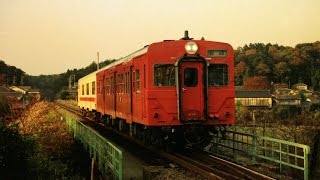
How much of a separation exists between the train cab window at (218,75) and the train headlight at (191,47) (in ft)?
2.29

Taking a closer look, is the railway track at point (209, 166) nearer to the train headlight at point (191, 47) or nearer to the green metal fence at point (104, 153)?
the green metal fence at point (104, 153)

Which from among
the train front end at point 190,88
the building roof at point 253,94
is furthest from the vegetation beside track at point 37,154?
the building roof at point 253,94

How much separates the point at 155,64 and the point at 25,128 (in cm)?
705

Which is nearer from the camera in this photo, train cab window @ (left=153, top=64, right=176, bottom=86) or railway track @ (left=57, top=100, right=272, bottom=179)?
railway track @ (left=57, top=100, right=272, bottom=179)

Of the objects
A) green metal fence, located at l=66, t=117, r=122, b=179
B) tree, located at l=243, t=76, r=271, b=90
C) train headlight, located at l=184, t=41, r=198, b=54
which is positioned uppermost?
tree, located at l=243, t=76, r=271, b=90

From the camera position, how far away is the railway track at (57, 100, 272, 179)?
33.4 ft

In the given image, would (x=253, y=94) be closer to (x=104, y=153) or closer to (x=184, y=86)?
(x=184, y=86)

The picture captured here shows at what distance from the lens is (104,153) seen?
1185 cm

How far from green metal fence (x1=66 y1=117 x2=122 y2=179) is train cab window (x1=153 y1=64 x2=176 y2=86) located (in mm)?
2340

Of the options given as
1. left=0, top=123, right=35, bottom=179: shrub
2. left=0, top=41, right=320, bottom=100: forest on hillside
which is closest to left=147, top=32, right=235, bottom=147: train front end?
left=0, top=123, right=35, bottom=179: shrub

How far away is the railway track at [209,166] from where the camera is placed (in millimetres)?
10180

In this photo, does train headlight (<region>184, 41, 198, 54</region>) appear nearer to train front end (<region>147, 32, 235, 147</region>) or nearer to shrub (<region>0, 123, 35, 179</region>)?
train front end (<region>147, 32, 235, 147</region>)

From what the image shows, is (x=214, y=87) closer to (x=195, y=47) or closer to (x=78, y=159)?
(x=195, y=47)

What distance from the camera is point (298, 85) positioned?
326 ft
